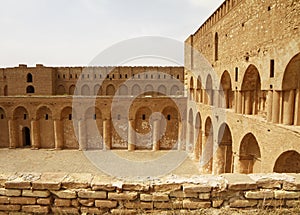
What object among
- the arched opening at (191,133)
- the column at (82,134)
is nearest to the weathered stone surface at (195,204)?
the arched opening at (191,133)

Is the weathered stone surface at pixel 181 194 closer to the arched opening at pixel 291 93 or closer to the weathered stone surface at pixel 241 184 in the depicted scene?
the weathered stone surface at pixel 241 184

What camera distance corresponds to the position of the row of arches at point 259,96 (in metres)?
6.98

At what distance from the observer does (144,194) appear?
377cm

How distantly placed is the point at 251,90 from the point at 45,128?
60.6 ft

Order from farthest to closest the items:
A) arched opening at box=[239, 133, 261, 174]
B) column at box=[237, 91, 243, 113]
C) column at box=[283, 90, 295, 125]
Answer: column at box=[237, 91, 243, 113], arched opening at box=[239, 133, 261, 174], column at box=[283, 90, 295, 125]

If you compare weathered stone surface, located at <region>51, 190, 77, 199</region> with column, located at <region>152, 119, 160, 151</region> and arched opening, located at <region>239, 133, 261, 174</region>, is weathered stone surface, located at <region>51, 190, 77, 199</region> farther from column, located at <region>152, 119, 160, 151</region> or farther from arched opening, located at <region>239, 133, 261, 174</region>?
column, located at <region>152, 119, 160, 151</region>

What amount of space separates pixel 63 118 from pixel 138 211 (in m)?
Result: 19.1

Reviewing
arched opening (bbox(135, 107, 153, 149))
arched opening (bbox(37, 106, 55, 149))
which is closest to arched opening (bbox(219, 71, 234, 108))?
arched opening (bbox(135, 107, 153, 149))

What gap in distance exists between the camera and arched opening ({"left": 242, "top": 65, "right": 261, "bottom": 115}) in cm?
951

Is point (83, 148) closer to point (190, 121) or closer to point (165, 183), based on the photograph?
point (190, 121)

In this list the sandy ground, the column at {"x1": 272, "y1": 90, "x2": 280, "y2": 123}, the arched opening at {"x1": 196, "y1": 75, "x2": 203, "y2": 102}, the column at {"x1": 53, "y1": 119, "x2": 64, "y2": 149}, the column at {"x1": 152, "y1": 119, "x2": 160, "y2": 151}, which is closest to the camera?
the column at {"x1": 272, "y1": 90, "x2": 280, "y2": 123}

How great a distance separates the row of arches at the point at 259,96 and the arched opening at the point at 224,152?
1.72 metres

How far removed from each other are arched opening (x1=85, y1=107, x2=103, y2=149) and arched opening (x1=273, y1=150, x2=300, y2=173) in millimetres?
16146

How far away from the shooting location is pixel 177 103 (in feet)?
67.5
